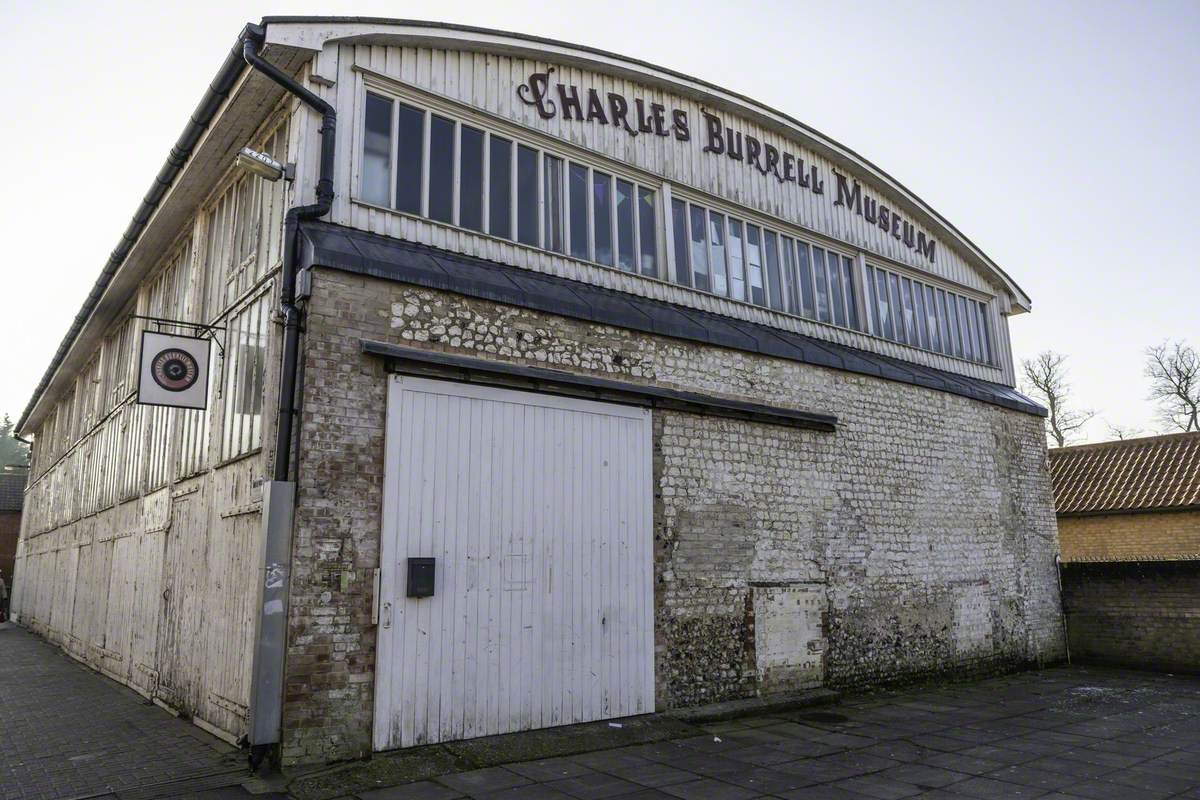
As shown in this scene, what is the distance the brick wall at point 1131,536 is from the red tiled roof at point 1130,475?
29 cm

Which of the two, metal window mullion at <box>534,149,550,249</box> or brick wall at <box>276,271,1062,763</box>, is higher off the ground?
metal window mullion at <box>534,149,550,249</box>

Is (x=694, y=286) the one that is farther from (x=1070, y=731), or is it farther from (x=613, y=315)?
(x=1070, y=731)

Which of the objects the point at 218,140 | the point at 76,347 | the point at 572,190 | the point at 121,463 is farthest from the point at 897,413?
the point at 76,347

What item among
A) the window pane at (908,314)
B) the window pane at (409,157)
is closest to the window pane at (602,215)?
the window pane at (409,157)

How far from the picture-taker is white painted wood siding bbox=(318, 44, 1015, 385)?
808cm

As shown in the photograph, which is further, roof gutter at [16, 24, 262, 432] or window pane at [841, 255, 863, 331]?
window pane at [841, 255, 863, 331]

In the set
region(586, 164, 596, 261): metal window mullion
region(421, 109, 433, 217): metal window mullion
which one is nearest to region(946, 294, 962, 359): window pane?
region(586, 164, 596, 261): metal window mullion

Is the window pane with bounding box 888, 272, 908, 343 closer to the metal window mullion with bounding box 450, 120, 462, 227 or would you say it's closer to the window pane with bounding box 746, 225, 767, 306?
the window pane with bounding box 746, 225, 767, 306

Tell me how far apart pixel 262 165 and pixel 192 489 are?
4255mm

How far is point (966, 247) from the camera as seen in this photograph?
597 inches

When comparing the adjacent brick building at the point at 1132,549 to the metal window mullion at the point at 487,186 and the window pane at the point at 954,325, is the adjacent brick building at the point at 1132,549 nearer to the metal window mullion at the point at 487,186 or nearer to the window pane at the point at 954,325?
the window pane at the point at 954,325

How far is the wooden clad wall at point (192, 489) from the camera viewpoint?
783 cm

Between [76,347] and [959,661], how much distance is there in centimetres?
1846

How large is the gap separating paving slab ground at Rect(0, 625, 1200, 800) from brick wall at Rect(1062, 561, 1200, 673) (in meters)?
3.85
